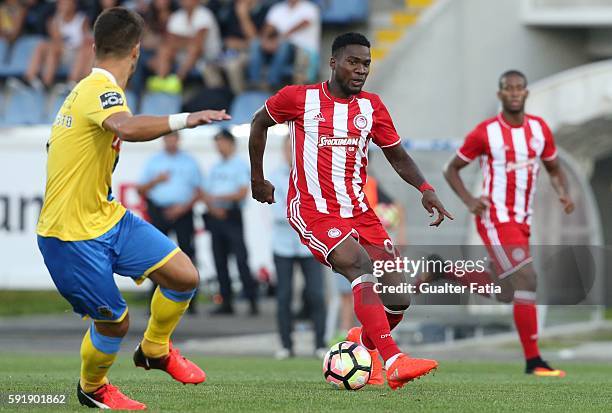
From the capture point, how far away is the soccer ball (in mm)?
8195

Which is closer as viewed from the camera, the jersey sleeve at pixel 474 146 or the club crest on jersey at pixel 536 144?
the club crest on jersey at pixel 536 144

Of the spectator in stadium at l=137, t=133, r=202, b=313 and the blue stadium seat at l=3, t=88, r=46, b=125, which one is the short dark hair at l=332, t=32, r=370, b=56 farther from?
the blue stadium seat at l=3, t=88, r=46, b=125

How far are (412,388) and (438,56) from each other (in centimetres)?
1046

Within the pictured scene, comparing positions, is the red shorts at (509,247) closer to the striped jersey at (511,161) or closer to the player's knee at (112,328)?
Result: the striped jersey at (511,161)

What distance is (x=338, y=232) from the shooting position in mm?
A: 8445

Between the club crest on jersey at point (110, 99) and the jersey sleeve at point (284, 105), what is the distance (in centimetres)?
189

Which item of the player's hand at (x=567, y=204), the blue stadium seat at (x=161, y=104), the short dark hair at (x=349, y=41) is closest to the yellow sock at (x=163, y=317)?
the short dark hair at (x=349, y=41)

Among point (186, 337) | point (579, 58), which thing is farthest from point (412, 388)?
point (579, 58)

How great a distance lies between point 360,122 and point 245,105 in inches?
429

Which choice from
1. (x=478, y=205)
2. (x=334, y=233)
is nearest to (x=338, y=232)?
(x=334, y=233)

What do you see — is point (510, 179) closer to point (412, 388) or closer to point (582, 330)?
point (412, 388)

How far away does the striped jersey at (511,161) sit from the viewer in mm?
11133

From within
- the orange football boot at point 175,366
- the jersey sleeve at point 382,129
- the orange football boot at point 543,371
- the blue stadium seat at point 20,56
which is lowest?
the orange football boot at point 543,371

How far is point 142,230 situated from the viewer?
742cm
